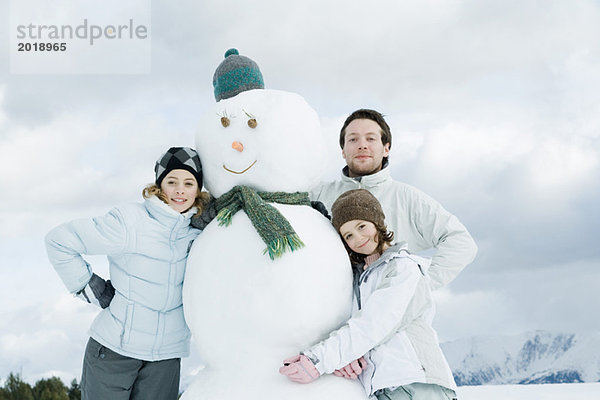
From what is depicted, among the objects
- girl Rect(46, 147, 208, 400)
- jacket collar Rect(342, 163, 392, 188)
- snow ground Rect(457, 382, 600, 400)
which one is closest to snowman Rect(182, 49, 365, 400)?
girl Rect(46, 147, 208, 400)

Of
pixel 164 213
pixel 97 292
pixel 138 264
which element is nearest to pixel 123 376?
pixel 97 292

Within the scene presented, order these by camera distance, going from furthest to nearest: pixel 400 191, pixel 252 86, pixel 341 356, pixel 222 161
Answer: pixel 400 191
pixel 252 86
pixel 222 161
pixel 341 356

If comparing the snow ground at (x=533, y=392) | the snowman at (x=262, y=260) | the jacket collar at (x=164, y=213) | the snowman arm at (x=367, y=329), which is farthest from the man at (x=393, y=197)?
the snow ground at (x=533, y=392)

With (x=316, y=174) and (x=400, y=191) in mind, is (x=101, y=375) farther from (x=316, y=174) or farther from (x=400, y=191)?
(x=400, y=191)

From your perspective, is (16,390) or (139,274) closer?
(139,274)

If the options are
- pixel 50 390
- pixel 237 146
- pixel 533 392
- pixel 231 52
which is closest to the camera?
pixel 237 146

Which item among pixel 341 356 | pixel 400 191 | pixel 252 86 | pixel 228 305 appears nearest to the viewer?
pixel 341 356

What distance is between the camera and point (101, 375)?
2.61 meters

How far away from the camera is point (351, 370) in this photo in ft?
7.18

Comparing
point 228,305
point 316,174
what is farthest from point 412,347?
point 316,174

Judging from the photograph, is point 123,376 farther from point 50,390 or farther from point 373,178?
point 50,390

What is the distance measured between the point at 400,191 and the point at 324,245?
2.88ft

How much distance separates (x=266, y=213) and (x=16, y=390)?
470 centimetres

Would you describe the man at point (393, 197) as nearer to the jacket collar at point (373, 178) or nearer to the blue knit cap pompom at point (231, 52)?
the jacket collar at point (373, 178)
